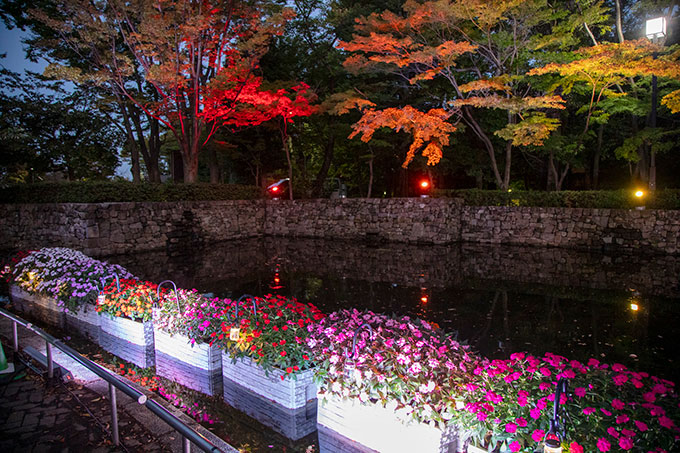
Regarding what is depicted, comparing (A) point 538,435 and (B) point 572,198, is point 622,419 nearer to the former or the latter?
(A) point 538,435

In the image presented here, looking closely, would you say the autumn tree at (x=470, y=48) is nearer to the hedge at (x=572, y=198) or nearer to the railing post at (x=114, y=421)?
the hedge at (x=572, y=198)

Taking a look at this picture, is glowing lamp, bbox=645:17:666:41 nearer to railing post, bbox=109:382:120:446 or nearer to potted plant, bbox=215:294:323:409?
potted plant, bbox=215:294:323:409

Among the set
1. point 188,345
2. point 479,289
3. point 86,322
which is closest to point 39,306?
point 86,322

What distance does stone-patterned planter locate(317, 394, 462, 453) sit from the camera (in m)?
2.59

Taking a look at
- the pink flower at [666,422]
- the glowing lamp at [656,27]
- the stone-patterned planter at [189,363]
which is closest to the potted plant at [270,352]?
the stone-patterned planter at [189,363]

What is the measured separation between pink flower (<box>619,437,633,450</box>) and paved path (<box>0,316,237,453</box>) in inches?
84.0

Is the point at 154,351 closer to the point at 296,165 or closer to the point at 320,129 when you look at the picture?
the point at 320,129

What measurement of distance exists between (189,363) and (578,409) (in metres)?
3.64

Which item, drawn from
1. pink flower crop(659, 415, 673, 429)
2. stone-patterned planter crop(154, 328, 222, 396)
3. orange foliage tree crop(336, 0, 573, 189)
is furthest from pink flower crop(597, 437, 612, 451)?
orange foliage tree crop(336, 0, 573, 189)

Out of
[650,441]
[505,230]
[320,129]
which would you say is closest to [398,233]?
[505,230]

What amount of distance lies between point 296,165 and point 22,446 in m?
21.5

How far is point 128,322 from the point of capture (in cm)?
489

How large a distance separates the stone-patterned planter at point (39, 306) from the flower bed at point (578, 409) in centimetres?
591

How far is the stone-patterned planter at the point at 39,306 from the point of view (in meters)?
5.90
